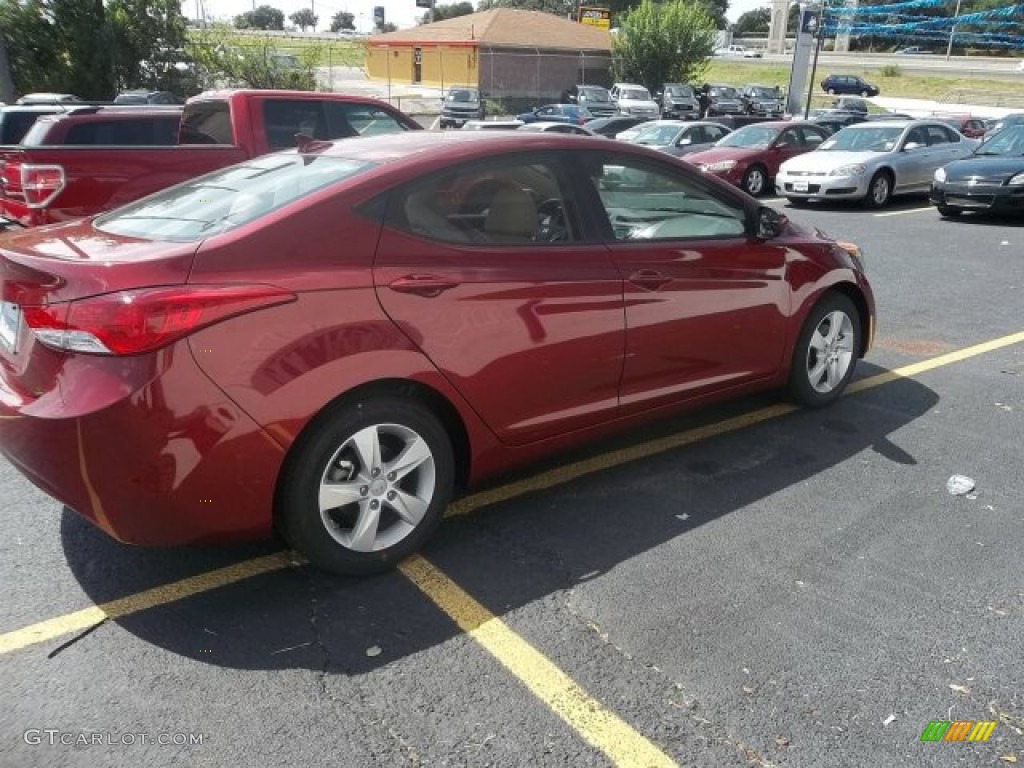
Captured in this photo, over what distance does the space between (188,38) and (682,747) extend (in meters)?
27.8

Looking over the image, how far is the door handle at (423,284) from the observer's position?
10.4ft

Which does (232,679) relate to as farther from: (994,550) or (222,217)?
(994,550)

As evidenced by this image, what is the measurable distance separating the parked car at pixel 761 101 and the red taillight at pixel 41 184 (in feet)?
113

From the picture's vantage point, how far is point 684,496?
4.02 meters

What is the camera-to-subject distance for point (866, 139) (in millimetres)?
15664

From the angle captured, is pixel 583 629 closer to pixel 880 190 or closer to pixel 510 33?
pixel 880 190

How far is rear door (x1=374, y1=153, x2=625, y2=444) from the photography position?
3252mm

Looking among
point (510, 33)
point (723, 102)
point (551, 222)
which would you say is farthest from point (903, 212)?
point (510, 33)

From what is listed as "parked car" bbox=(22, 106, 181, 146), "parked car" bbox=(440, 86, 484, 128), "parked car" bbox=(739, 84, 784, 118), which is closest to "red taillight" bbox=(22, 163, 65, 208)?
"parked car" bbox=(22, 106, 181, 146)

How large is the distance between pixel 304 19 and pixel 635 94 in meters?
124

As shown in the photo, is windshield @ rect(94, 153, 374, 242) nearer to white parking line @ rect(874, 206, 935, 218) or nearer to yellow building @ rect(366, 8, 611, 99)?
white parking line @ rect(874, 206, 935, 218)

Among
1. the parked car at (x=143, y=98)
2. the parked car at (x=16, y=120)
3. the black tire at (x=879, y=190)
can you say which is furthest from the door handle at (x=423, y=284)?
the parked car at (x=143, y=98)

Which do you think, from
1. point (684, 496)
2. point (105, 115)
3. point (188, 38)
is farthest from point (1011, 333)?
point (188, 38)

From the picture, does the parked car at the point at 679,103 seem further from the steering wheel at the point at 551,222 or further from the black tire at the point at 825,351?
the steering wheel at the point at 551,222
